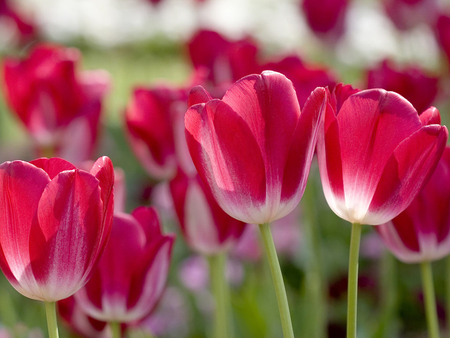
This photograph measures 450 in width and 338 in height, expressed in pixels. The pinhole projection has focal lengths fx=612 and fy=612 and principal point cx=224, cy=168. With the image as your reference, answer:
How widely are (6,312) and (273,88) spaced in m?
0.75

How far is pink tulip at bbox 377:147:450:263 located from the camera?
538 mm

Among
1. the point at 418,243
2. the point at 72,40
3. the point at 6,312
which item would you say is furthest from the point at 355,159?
the point at 72,40

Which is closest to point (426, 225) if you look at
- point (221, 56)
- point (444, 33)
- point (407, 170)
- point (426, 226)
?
point (426, 226)

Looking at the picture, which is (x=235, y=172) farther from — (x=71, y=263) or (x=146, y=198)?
(x=146, y=198)

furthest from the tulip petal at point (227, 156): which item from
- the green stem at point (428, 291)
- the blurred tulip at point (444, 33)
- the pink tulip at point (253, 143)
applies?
the blurred tulip at point (444, 33)

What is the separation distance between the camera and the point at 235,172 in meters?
0.43

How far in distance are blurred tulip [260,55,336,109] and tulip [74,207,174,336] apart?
1.04 ft

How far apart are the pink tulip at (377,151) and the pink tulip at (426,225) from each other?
117 millimetres

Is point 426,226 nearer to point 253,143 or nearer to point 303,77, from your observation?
point 253,143

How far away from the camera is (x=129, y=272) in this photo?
1.86 ft

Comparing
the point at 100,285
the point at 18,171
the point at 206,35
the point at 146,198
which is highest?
the point at 206,35

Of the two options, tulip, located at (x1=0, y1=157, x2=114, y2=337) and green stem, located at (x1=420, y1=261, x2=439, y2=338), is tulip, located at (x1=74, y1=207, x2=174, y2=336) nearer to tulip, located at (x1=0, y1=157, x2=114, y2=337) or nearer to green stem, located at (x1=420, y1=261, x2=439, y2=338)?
tulip, located at (x1=0, y1=157, x2=114, y2=337)

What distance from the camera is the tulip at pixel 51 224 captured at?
1.34 ft

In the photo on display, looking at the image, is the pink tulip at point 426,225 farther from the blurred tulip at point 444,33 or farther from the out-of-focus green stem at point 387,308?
the blurred tulip at point 444,33
